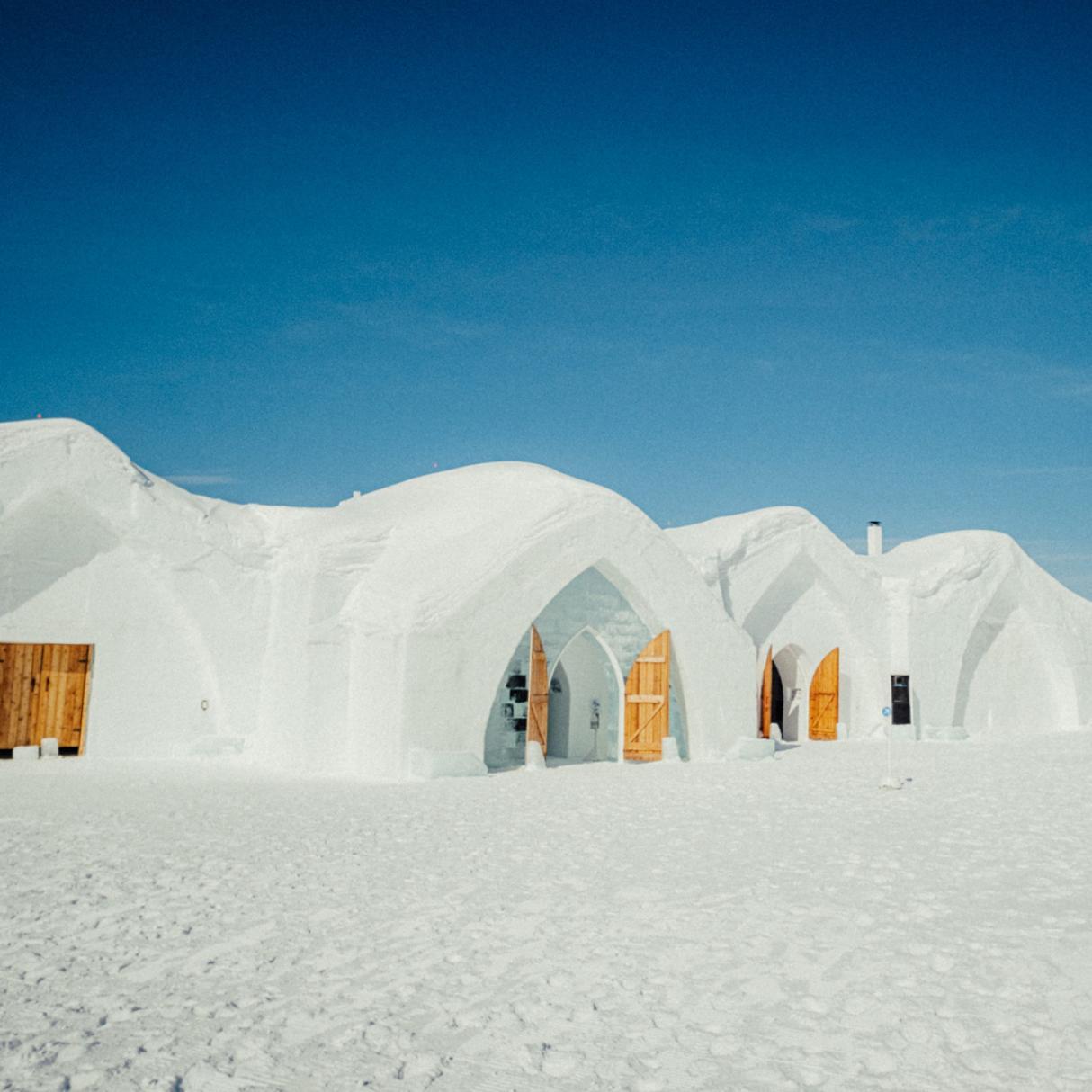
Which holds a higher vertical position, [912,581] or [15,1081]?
[912,581]

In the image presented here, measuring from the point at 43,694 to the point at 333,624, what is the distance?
3957 mm

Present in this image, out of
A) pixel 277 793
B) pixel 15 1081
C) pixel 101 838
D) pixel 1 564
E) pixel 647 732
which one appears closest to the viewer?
pixel 15 1081

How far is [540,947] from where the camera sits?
16.4ft

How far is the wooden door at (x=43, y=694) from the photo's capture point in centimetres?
1298

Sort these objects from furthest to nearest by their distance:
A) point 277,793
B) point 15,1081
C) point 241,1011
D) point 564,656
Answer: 1. point 564,656
2. point 277,793
3. point 241,1011
4. point 15,1081

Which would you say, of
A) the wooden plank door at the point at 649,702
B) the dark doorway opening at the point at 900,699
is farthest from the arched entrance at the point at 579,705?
the dark doorway opening at the point at 900,699

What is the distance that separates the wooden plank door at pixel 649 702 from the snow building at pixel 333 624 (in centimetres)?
3

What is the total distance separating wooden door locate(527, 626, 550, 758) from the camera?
13.1 meters

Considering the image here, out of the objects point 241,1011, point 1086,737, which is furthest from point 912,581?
point 241,1011

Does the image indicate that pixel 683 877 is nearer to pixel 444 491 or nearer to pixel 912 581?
pixel 444 491

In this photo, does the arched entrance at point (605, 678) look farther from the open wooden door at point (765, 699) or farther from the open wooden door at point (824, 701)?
the open wooden door at point (824, 701)

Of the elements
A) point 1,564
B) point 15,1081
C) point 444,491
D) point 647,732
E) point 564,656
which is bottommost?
point 15,1081

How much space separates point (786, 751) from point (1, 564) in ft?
39.0

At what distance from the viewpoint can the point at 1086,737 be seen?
682 inches
